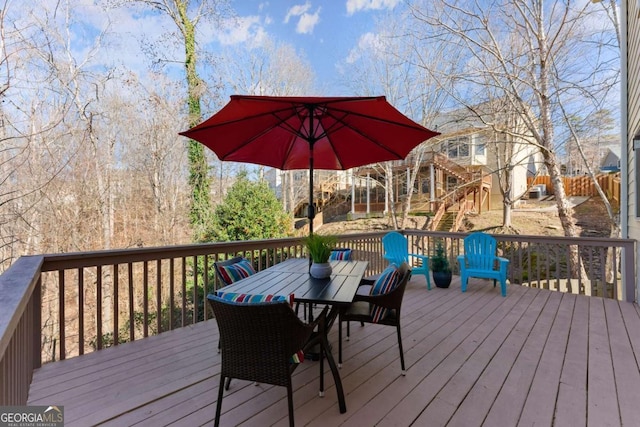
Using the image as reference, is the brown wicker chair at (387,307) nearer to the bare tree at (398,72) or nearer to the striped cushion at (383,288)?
the striped cushion at (383,288)

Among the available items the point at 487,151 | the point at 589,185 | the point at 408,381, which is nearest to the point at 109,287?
the point at 408,381

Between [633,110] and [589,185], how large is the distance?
14.2m

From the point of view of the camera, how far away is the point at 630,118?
459 centimetres

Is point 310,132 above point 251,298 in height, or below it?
above

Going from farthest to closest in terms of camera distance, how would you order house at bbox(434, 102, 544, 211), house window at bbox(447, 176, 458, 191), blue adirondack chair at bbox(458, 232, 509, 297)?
1. house window at bbox(447, 176, 458, 191)
2. house at bbox(434, 102, 544, 211)
3. blue adirondack chair at bbox(458, 232, 509, 297)

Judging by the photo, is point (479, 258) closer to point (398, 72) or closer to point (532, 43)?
point (532, 43)

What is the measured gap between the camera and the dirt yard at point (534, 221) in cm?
1149

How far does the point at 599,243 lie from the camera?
454 centimetres

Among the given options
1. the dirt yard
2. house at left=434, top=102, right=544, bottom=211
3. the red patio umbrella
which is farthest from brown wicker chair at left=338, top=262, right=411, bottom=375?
the dirt yard

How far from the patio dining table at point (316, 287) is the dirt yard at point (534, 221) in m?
11.1

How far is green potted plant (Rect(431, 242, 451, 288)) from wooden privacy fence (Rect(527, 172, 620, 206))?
355 inches

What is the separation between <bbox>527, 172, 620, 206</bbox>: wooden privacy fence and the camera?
39.0 feet

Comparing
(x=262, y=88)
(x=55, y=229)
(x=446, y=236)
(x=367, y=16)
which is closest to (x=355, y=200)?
(x=262, y=88)

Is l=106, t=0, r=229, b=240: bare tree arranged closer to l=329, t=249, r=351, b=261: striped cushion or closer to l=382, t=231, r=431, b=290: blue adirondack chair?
l=382, t=231, r=431, b=290: blue adirondack chair
